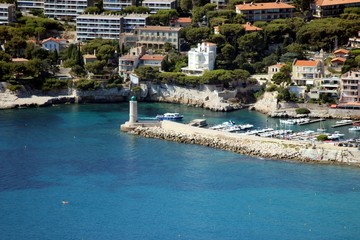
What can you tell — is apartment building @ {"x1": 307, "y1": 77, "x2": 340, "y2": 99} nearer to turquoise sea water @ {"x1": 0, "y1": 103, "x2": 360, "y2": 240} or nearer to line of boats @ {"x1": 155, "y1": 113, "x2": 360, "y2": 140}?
line of boats @ {"x1": 155, "y1": 113, "x2": 360, "y2": 140}

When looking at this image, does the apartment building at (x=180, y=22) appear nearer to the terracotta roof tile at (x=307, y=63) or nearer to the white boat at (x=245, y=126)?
the terracotta roof tile at (x=307, y=63)

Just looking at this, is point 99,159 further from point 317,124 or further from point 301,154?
point 317,124

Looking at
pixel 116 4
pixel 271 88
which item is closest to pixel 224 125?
pixel 271 88

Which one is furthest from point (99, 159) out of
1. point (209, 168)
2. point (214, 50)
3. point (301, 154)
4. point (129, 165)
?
point (214, 50)

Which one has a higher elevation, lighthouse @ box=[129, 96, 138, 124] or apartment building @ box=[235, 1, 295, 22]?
apartment building @ box=[235, 1, 295, 22]

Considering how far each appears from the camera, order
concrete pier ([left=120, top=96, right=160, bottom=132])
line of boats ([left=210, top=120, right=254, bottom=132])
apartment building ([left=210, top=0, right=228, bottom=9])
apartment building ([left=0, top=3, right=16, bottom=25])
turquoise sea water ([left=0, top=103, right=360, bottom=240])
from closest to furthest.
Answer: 1. turquoise sea water ([left=0, top=103, right=360, bottom=240])
2. line of boats ([left=210, top=120, right=254, bottom=132])
3. concrete pier ([left=120, top=96, right=160, bottom=132])
4. apartment building ([left=0, top=3, right=16, bottom=25])
5. apartment building ([left=210, top=0, right=228, bottom=9])

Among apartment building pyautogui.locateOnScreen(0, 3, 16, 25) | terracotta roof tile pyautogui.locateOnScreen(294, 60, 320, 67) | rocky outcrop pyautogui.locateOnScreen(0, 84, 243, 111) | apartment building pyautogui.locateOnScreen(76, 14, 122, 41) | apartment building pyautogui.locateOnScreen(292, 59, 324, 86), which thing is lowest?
rocky outcrop pyautogui.locateOnScreen(0, 84, 243, 111)

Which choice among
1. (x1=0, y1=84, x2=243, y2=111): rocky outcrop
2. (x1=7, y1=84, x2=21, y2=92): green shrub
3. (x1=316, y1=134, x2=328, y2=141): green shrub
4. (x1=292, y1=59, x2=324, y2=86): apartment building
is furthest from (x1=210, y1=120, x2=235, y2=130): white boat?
(x1=7, y1=84, x2=21, y2=92): green shrub
